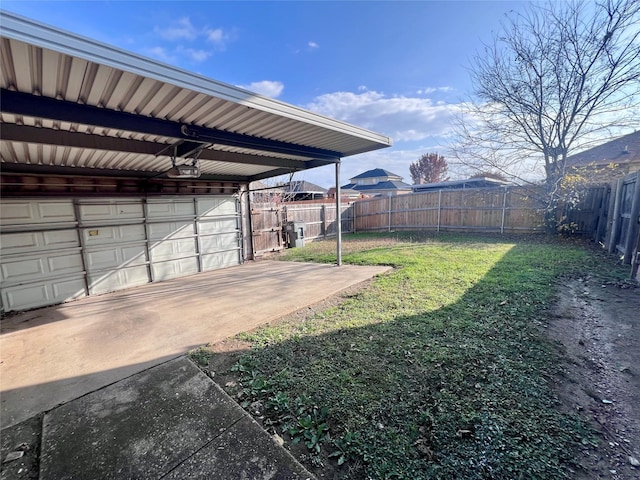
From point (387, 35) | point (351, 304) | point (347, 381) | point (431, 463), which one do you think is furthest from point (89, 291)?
point (387, 35)

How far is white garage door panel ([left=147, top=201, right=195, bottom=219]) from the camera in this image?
6273 mm

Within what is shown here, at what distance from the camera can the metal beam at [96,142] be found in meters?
3.00

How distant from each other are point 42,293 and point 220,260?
3581mm

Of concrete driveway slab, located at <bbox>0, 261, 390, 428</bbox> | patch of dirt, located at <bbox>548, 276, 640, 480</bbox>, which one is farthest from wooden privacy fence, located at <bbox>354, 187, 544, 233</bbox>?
concrete driveway slab, located at <bbox>0, 261, 390, 428</bbox>

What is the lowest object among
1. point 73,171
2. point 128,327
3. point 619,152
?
point 128,327

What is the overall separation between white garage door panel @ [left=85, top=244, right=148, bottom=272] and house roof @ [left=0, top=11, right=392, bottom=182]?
160 cm

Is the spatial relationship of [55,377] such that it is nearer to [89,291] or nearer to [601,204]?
[89,291]

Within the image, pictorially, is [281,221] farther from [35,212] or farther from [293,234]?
[35,212]

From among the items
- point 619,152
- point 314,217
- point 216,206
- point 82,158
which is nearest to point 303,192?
point 314,217

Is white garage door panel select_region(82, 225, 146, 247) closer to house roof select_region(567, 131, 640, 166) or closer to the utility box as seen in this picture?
the utility box

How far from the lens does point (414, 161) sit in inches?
1428

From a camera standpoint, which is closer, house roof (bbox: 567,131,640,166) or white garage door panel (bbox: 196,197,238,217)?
white garage door panel (bbox: 196,197,238,217)

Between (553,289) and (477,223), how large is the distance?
Result: 24.0 ft

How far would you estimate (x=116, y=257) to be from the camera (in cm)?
575
